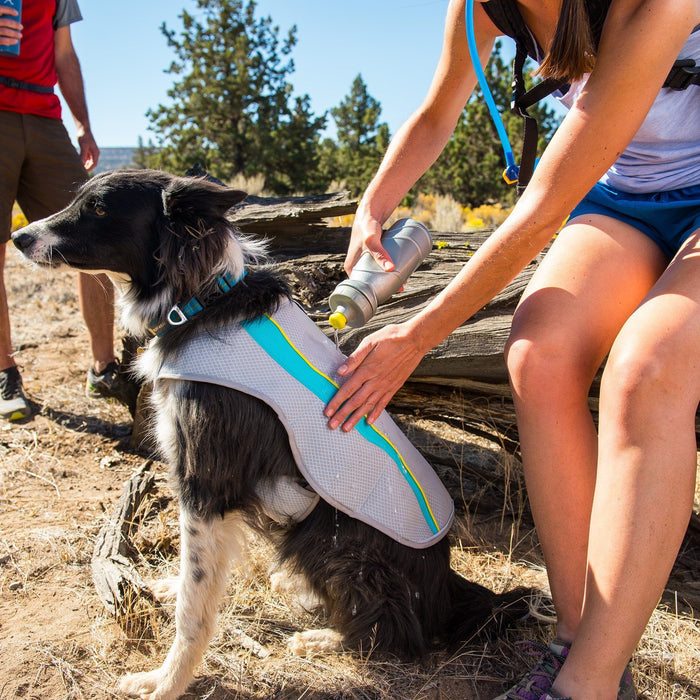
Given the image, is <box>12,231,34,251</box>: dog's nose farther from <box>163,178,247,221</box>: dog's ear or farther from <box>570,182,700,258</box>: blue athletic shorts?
<box>570,182,700,258</box>: blue athletic shorts

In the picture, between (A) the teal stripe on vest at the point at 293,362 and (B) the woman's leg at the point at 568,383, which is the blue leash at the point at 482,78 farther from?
(A) the teal stripe on vest at the point at 293,362

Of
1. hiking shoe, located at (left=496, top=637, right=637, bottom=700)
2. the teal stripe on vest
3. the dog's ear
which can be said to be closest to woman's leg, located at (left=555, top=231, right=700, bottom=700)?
hiking shoe, located at (left=496, top=637, right=637, bottom=700)

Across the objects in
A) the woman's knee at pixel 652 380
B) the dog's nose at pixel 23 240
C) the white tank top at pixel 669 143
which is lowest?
the dog's nose at pixel 23 240

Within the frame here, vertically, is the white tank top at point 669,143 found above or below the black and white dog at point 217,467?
above

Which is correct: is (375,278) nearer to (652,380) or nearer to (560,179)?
(560,179)

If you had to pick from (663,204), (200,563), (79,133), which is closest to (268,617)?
(200,563)

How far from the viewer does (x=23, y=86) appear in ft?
13.5

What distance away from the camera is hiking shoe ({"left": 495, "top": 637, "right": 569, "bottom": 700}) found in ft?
6.02

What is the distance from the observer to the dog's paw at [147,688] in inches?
84.4

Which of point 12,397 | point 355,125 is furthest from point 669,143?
point 355,125

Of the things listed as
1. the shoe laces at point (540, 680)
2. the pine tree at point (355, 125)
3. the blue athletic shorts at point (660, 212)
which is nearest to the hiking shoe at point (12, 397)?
the shoe laces at point (540, 680)

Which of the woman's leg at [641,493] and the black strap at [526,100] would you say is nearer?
the woman's leg at [641,493]

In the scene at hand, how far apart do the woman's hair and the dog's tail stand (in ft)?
6.39

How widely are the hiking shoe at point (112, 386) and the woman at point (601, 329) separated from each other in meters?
2.47
